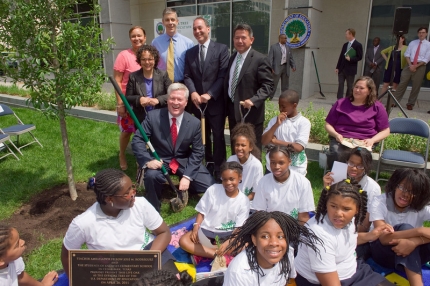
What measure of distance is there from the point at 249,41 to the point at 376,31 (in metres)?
7.49

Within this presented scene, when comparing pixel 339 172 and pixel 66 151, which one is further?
pixel 66 151

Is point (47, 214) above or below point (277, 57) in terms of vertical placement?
below

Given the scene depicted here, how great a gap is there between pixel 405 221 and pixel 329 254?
1080 mm

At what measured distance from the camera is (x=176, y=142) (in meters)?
4.13

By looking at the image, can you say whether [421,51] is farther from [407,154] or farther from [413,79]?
[407,154]

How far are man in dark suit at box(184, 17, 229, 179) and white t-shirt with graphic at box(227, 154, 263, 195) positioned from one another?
117 cm

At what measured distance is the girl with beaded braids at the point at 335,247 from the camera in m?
2.29

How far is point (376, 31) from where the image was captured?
1003 cm

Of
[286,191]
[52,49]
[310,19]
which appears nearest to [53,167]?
[52,49]

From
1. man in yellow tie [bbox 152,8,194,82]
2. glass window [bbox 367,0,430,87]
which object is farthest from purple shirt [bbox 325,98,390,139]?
glass window [bbox 367,0,430,87]

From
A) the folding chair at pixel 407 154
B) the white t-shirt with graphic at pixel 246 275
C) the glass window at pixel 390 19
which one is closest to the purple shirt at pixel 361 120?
the folding chair at pixel 407 154

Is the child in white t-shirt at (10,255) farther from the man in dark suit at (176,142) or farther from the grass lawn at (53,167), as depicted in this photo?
the man in dark suit at (176,142)

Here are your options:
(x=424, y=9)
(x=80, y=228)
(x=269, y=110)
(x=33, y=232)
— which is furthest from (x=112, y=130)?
(x=424, y=9)

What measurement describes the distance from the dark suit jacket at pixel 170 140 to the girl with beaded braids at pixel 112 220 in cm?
151
